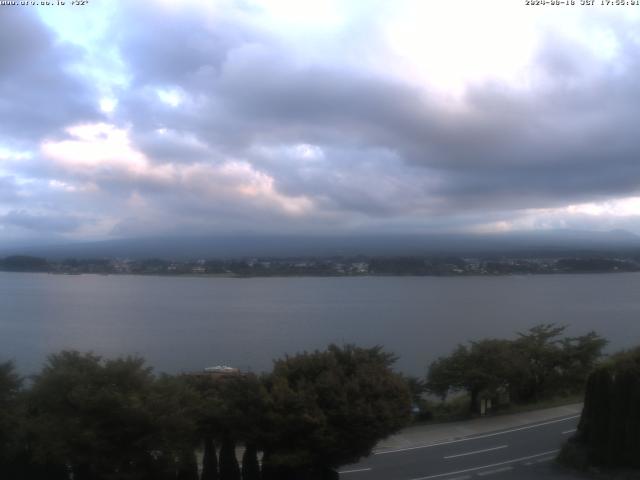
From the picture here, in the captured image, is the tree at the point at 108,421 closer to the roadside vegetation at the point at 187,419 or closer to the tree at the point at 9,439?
the roadside vegetation at the point at 187,419

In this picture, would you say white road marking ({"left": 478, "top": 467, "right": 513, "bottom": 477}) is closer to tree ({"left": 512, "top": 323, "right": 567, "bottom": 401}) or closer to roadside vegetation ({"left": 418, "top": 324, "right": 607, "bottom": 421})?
roadside vegetation ({"left": 418, "top": 324, "right": 607, "bottom": 421})

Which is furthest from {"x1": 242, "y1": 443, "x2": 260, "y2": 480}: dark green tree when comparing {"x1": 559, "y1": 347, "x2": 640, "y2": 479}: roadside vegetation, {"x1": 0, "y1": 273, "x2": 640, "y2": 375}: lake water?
{"x1": 0, "y1": 273, "x2": 640, "y2": 375}: lake water

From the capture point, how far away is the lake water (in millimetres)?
38688

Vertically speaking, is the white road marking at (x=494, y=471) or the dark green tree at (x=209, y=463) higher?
the dark green tree at (x=209, y=463)

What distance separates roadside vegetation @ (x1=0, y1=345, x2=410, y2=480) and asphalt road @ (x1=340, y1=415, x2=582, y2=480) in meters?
2.10

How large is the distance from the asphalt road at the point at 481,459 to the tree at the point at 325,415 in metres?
1.97

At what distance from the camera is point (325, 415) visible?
10.8 metres

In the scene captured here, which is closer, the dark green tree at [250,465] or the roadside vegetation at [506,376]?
the dark green tree at [250,465]

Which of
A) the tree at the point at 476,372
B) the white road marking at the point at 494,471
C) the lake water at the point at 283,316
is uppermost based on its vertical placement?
the tree at the point at 476,372

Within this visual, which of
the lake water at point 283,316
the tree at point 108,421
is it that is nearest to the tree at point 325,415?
the tree at point 108,421

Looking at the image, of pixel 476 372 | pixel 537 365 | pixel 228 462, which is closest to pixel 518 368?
pixel 476 372

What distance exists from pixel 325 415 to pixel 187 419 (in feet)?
7.08

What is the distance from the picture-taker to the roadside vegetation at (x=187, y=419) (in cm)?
976

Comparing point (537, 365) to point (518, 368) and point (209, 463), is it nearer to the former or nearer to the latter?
point (518, 368)
